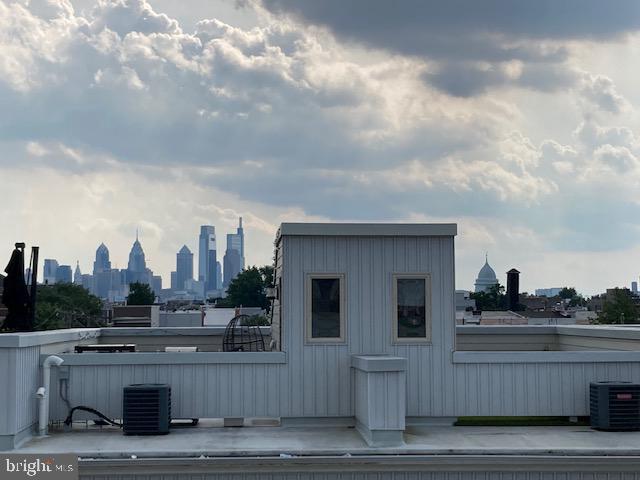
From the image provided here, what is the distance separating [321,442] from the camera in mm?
15031

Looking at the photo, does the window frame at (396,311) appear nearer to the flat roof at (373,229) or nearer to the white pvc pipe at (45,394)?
the flat roof at (373,229)

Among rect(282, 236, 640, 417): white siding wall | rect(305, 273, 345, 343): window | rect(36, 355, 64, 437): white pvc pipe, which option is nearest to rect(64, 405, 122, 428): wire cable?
rect(36, 355, 64, 437): white pvc pipe

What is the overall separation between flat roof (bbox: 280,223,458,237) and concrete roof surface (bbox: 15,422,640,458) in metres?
3.57

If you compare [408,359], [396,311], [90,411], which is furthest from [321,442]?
[90,411]

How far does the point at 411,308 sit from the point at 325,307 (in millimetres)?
1622

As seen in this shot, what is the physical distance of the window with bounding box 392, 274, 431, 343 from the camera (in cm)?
1694

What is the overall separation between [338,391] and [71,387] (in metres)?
4.85

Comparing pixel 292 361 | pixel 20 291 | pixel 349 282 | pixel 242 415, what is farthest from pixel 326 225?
pixel 20 291

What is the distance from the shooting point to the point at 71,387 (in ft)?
53.6

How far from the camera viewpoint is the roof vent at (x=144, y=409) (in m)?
15.7

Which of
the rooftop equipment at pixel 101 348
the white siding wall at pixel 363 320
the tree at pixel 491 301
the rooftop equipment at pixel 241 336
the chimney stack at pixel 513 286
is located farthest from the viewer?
the tree at pixel 491 301

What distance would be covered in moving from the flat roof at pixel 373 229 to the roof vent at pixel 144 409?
3.69 m

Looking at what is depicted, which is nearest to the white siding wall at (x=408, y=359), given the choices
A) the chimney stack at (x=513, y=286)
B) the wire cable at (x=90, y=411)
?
the wire cable at (x=90, y=411)

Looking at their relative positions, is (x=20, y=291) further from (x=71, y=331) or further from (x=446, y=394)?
(x=446, y=394)
